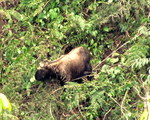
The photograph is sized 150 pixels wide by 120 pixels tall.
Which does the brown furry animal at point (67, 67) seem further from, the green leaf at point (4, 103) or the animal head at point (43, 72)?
the green leaf at point (4, 103)

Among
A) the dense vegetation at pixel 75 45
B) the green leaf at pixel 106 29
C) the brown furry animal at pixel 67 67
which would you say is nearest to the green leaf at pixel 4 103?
the dense vegetation at pixel 75 45

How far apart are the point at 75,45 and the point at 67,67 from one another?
1426 millimetres

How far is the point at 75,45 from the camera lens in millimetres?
8602

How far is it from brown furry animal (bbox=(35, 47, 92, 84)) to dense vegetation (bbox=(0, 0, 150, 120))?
240 millimetres

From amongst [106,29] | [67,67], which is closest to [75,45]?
[106,29]

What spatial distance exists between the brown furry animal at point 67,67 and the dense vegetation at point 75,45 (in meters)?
0.24

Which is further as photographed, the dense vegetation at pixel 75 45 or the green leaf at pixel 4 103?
the dense vegetation at pixel 75 45

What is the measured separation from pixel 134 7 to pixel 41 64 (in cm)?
255

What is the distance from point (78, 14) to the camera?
9000 millimetres

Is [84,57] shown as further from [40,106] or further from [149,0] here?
[149,0]

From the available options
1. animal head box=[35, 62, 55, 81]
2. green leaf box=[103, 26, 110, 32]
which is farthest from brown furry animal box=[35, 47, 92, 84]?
green leaf box=[103, 26, 110, 32]

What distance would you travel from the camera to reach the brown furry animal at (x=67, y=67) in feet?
23.5

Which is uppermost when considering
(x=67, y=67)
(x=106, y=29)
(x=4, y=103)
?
(x=4, y=103)

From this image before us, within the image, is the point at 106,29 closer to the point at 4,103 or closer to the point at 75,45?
the point at 75,45
